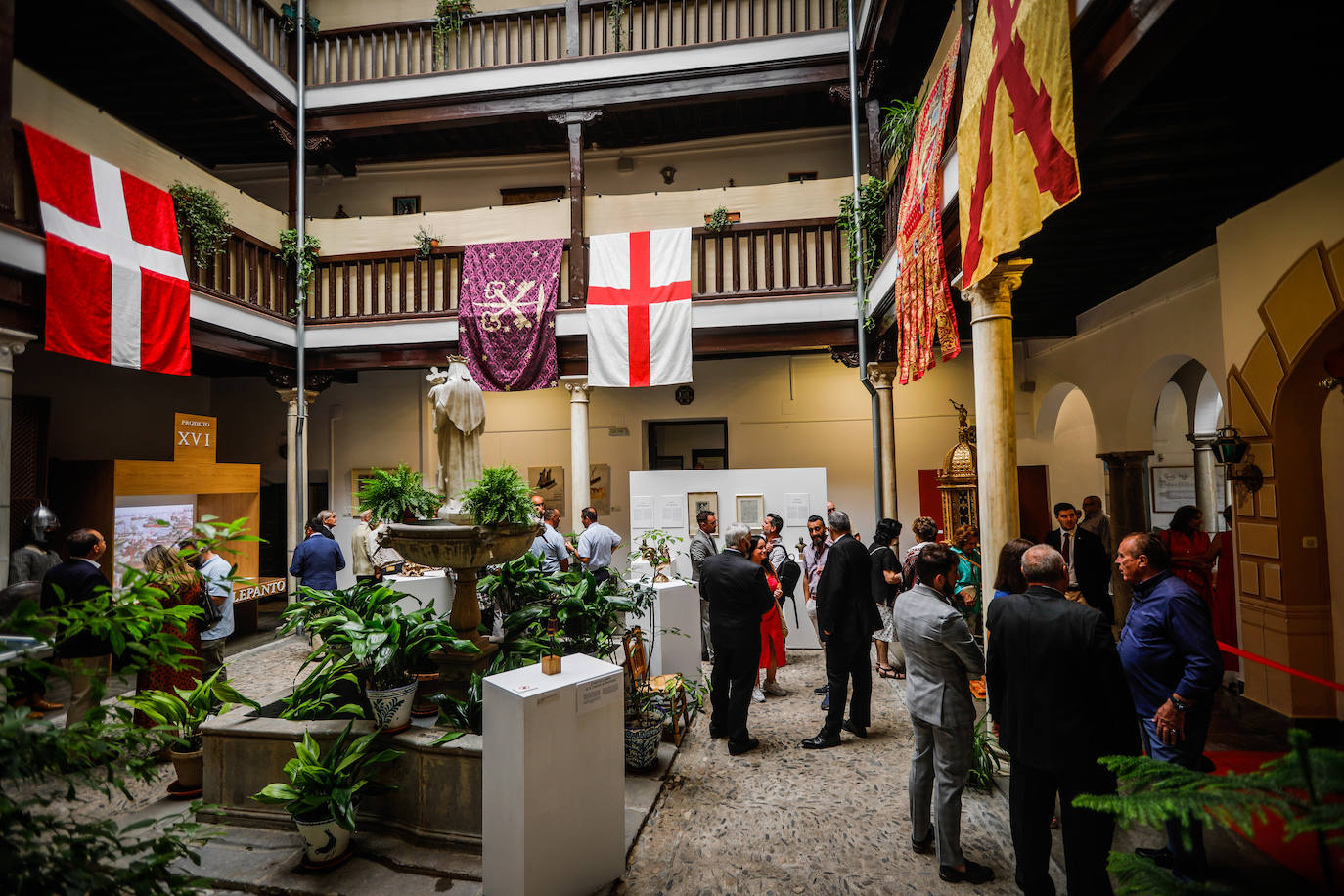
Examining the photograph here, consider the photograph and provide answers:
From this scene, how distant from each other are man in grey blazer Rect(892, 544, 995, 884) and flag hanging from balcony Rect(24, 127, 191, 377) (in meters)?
7.44

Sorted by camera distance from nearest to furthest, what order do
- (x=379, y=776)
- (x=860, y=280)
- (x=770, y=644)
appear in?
(x=379, y=776) < (x=770, y=644) < (x=860, y=280)

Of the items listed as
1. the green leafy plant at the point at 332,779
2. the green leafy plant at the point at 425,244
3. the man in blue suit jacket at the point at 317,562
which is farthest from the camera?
the green leafy plant at the point at 425,244

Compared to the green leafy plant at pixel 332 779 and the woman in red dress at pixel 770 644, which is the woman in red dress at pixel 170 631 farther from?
the woman in red dress at pixel 770 644

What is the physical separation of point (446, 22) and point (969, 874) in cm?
1126

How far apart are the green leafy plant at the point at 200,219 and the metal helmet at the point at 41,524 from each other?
315cm

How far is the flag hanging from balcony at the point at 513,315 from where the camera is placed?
8856 mm

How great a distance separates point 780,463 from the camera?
11.3m

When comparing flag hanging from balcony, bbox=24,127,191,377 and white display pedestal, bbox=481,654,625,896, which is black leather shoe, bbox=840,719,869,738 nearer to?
white display pedestal, bbox=481,654,625,896

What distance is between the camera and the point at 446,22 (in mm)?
9539

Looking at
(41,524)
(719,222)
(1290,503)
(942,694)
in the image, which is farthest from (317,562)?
(1290,503)

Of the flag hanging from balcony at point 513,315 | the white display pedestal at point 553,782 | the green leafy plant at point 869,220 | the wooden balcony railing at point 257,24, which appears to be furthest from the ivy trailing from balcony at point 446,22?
the white display pedestal at point 553,782

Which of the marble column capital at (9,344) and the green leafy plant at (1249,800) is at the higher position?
the marble column capital at (9,344)

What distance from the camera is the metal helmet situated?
20.7 ft

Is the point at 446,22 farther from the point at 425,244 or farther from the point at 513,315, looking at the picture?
the point at 513,315
